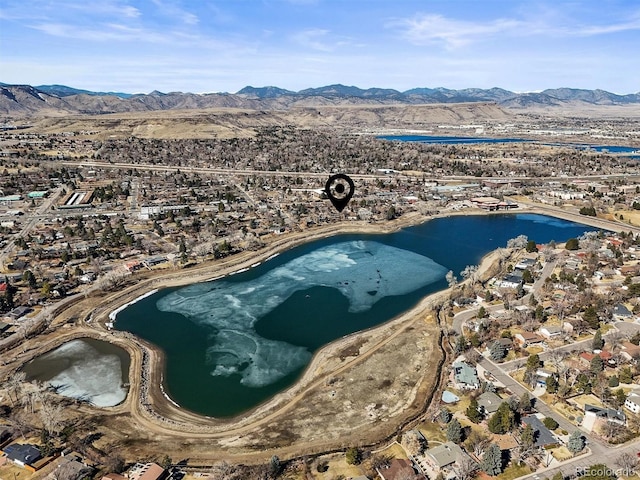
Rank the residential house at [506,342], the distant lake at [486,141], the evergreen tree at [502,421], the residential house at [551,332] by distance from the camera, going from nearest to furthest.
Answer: the evergreen tree at [502,421]
the residential house at [506,342]
the residential house at [551,332]
the distant lake at [486,141]

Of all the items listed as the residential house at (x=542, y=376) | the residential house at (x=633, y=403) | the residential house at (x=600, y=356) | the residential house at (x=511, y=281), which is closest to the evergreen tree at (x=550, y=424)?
the residential house at (x=542, y=376)

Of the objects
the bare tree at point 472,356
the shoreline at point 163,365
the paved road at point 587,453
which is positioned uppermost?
the bare tree at point 472,356

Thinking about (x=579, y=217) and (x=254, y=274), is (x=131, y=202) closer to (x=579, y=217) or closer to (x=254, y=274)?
(x=254, y=274)

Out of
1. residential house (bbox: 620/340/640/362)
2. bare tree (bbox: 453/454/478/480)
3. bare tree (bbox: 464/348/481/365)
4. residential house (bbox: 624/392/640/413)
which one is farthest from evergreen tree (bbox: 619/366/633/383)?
bare tree (bbox: 453/454/478/480)

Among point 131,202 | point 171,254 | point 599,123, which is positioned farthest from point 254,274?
point 599,123

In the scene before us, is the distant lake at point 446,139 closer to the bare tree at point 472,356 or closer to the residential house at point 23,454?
the bare tree at point 472,356

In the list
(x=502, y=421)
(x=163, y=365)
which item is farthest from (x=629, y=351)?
(x=163, y=365)

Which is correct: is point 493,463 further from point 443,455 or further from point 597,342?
point 597,342
